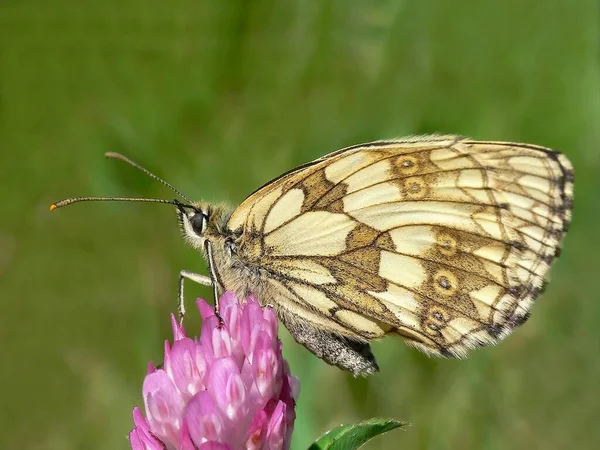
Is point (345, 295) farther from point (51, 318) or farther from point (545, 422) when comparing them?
point (51, 318)

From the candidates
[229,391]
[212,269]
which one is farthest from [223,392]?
[212,269]

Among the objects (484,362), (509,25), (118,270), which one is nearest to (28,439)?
(118,270)

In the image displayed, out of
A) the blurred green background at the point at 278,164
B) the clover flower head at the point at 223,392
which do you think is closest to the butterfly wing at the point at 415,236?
the clover flower head at the point at 223,392

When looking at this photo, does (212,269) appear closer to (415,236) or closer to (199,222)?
(199,222)

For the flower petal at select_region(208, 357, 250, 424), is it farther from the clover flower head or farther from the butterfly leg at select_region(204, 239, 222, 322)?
the butterfly leg at select_region(204, 239, 222, 322)

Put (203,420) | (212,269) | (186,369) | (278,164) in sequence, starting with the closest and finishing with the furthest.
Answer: (203,420), (186,369), (212,269), (278,164)

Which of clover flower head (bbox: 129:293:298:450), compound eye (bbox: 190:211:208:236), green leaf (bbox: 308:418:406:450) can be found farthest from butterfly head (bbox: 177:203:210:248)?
green leaf (bbox: 308:418:406:450)
